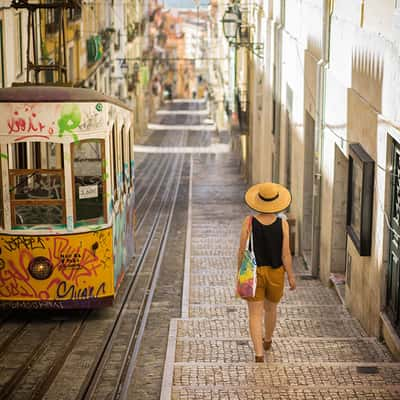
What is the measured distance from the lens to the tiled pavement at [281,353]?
24.3 ft

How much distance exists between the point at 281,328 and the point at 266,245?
2.54m

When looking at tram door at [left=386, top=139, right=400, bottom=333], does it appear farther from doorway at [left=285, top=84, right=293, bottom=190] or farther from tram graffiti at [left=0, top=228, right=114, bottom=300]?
doorway at [left=285, top=84, right=293, bottom=190]

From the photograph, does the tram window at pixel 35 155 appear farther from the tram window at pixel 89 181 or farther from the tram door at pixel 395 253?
the tram door at pixel 395 253

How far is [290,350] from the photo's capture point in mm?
8891

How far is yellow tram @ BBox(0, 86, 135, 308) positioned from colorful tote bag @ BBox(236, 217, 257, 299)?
3216 mm

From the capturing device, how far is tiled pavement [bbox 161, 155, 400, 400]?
7.41 metres

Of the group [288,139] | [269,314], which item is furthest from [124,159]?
[288,139]

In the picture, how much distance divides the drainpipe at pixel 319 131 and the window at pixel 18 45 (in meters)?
8.57

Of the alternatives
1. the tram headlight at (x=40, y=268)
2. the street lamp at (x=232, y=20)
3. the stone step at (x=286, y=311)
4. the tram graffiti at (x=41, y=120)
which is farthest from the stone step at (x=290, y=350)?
the street lamp at (x=232, y=20)

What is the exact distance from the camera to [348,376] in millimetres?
7805

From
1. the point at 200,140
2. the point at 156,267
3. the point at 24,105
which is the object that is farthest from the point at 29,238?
the point at 200,140

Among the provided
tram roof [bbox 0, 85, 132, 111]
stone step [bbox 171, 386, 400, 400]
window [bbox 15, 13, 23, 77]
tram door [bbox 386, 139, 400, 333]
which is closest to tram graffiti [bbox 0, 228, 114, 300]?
tram roof [bbox 0, 85, 132, 111]

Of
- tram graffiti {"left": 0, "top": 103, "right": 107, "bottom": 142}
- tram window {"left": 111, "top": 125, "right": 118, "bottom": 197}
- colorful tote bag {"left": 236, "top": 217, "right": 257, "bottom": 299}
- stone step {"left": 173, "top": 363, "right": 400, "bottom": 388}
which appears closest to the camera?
stone step {"left": 173, "top": 363, "right": 400, "bottom": 388}

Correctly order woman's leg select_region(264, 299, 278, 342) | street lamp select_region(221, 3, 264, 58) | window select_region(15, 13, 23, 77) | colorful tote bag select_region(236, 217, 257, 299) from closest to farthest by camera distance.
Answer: colorful tote bag select_region(236, 217, 257, 299), woman's leg select_region(264, 299, 278, 342), window select_region(15, 13, 23, 77), street lamp select_region(221, 3, 264, 58)
